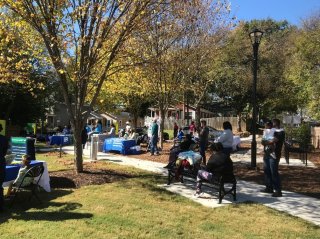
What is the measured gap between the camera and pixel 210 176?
28.5ft

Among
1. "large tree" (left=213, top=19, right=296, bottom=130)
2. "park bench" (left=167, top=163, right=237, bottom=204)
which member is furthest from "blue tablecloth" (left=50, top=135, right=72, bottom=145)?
"large tree" (left=213, top=19, right=296, bottom=130)

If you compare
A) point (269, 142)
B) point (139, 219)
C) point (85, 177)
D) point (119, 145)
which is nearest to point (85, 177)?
point (85, 177)

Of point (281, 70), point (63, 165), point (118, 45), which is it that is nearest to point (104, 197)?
point (118, 45)

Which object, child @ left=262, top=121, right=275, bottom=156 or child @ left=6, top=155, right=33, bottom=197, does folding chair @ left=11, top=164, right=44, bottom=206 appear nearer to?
child @ left=6, top=155, right=33, bottom=197

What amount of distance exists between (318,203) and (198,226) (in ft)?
11.4

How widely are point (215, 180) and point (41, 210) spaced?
11.8 feet

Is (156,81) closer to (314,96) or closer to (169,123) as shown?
(314,96)

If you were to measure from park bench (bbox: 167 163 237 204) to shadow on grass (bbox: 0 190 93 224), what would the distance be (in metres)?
2.82

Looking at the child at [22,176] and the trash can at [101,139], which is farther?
the trash can at [101,139]

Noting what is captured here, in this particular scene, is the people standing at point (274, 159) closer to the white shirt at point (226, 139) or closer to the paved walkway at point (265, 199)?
the paved walkway at point (265, 199)

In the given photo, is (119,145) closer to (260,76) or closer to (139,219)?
(139,219)

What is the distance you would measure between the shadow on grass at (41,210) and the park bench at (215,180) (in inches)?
111

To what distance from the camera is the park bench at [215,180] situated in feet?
27.9

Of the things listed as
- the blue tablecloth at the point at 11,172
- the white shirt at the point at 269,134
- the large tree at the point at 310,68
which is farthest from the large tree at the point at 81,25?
the large tree at the point at 310,68
